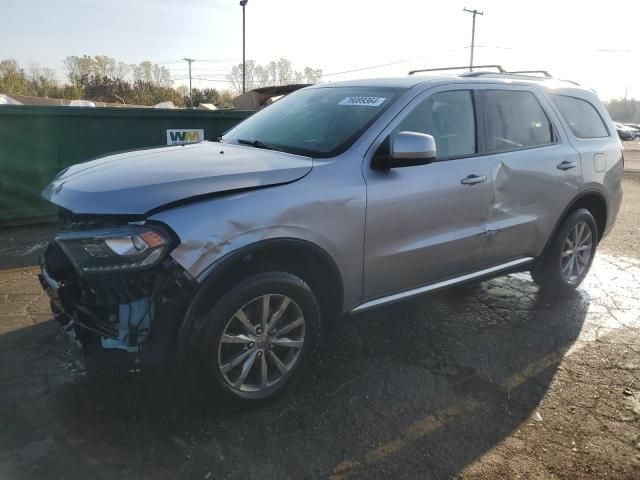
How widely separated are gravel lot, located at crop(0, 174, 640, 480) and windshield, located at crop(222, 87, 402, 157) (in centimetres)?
143

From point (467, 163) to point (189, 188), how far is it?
197 cm

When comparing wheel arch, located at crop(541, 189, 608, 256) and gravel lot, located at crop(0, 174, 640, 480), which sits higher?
wheel arch, located at crop(541, 189, 608, 256)

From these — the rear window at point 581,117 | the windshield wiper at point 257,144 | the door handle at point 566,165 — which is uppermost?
the rear window at point 581,117

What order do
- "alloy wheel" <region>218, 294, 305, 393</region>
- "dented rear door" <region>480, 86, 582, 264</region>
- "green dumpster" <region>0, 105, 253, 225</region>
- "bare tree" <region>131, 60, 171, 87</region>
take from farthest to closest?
"bare tree" <region>131, 60, 171, 87</region> < "green dumpster" <region>0, 105, 253, 225</region> < "dented rear door" <region>480, 86, 582, 264</region> < "alloy wheel" <region>218, 294, 305, 393</region>

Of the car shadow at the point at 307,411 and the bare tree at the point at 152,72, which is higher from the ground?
the bare tree at the point at 152,72

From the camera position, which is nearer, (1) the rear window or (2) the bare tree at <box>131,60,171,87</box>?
(1) the rear window

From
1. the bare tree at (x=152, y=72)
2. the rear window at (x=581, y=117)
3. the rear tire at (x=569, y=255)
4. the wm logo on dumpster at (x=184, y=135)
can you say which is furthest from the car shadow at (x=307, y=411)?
the bare tree at (x=152, y=72)

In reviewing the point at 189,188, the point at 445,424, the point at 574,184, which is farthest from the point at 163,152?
the point at 574,184

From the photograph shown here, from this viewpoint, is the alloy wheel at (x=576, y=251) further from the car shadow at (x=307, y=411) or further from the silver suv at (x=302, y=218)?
the car shadow at (x=307, y=411)

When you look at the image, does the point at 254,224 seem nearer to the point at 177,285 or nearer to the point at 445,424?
the point at 177,285

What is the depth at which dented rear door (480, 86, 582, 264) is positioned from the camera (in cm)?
375

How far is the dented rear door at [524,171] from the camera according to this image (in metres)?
3.75

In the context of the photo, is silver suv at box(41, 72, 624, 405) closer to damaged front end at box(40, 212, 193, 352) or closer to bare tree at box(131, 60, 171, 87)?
damaged front end at box(40, 212, 193, 352)

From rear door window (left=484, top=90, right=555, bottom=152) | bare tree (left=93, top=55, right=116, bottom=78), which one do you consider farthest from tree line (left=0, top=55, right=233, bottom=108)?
rear door window (left=484, top=90, right=555, bottom=152)
